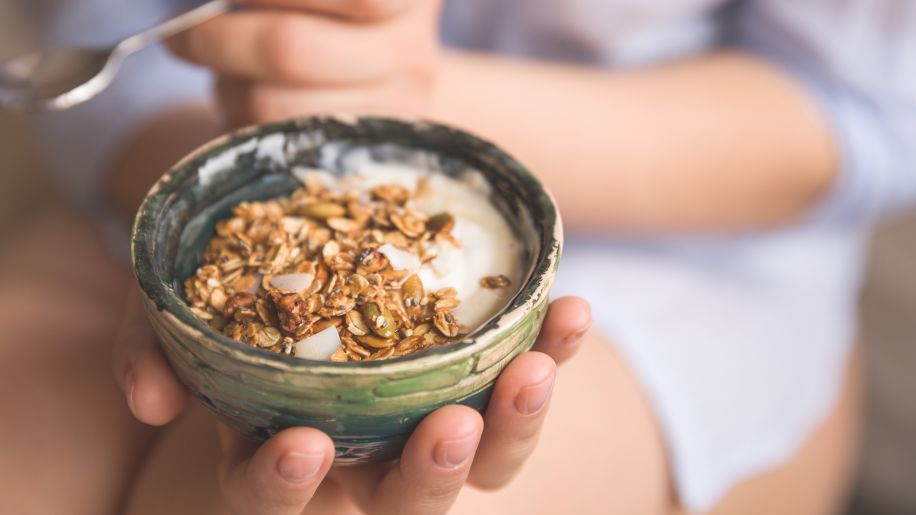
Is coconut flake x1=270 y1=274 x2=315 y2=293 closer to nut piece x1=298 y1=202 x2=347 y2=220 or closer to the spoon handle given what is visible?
nut piece x1=298 y1=202 x2=347 y2=220

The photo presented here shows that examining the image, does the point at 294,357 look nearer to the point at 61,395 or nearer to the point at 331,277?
the point at 331,277

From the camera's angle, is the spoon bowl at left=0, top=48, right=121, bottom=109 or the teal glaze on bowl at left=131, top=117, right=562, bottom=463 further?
the spoon bowl at left=0, top=48, right=121, bottom=109

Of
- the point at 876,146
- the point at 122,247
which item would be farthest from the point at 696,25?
the point at 122,247

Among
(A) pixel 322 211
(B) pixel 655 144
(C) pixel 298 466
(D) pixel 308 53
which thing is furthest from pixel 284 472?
(B) pixel 655 144

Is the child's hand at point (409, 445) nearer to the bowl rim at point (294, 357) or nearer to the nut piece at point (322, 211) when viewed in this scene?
the bowl rim at point (294, 357)

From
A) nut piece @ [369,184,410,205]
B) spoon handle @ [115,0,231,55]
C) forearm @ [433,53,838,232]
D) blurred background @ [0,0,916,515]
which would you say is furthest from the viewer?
blurred background @ [0,0,916,515]

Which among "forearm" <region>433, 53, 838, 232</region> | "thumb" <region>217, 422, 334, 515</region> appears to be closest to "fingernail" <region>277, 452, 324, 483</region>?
"thumb" <region>217, 422, 334, 515</region>
